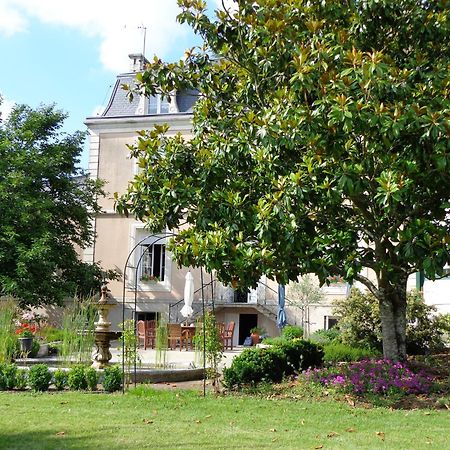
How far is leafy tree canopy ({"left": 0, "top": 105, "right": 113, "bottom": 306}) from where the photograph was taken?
20.6 metres

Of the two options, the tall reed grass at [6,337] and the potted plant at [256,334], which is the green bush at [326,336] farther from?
the tall reed grass at [6,337]

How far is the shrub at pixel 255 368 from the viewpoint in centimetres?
1098

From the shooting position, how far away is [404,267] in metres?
10.7

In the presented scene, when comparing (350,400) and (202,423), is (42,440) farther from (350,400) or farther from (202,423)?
(350,400)

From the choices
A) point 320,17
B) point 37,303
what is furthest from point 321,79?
point 37,303

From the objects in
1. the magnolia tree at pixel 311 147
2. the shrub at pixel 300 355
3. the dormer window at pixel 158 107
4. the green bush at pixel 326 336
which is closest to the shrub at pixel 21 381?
the magnolia tree at pixel 311 147

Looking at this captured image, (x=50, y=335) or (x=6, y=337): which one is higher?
(x=50, y=335)

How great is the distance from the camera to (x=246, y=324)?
26406 millimetres

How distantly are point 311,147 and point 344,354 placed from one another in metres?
6.58

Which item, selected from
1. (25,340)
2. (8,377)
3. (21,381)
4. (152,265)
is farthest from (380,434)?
(152,265)

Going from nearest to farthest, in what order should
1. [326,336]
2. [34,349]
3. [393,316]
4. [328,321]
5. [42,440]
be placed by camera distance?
[42,440]
[393,316]
[34,349]
[326,336]
[328,321]

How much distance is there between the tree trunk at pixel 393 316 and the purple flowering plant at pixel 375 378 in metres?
0.60

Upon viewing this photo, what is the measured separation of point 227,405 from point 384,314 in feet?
12.7

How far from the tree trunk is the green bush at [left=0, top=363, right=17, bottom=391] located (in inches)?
262
